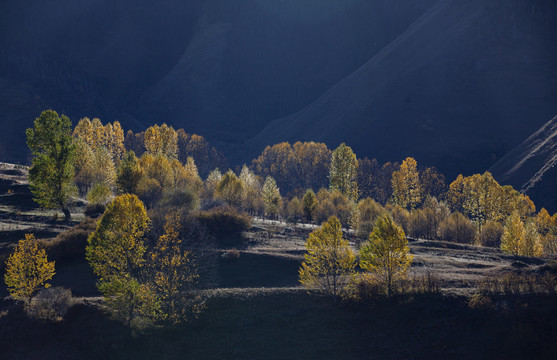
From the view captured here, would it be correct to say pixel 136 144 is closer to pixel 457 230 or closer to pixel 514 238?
pixel 457 230

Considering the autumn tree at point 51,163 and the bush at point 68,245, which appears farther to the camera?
the autumn tree at point 51,163

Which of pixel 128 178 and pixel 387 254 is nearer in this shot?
pixel 387 254

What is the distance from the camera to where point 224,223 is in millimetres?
66000

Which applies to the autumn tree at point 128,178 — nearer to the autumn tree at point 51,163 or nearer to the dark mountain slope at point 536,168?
the autumn tree at point 51,163

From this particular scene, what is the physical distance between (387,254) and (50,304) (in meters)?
32.0

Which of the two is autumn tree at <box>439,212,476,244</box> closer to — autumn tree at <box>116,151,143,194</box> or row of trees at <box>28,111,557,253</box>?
row of trees at <box>28,111,557,253</box>

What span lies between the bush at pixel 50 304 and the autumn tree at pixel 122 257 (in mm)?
3194

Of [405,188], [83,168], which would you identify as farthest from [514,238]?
[83,168]

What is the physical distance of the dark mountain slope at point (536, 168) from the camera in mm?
124475

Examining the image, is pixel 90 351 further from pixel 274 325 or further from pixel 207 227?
pixel 207 227

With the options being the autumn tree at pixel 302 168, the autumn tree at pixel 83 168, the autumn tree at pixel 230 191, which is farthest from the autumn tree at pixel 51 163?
the autumn tree at pixel 302 168

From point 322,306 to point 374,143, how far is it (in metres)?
162

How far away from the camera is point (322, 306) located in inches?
1545

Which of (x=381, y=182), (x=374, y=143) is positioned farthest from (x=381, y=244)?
(x=374, y=143)
